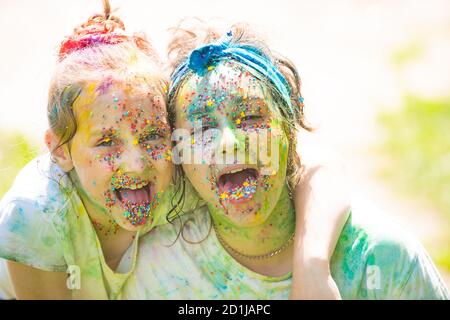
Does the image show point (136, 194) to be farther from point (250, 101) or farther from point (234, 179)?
point (250, 101)

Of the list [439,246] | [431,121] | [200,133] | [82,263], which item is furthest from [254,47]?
[431,121]

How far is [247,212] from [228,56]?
610mm

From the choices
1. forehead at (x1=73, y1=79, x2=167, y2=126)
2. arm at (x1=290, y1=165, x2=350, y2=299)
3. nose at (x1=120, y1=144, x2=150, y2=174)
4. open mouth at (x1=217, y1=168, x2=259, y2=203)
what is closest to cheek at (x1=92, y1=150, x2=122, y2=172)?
nose at (x1=120, y1=144, x2=150, y2=174)

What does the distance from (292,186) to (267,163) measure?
1.02ft

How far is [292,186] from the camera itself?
9.46ft

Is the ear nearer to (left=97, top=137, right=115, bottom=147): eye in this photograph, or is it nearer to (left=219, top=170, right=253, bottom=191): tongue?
(left=97, top=137, right=115, bottom=147): eye

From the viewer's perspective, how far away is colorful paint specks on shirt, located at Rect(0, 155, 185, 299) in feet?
8.96

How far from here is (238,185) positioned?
2629mm

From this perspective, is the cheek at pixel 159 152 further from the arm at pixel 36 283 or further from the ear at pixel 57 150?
the arm at pixel 36 283

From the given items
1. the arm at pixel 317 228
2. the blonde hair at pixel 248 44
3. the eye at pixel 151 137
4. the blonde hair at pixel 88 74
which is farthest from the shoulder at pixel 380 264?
the blonde hair at pixel 88 74

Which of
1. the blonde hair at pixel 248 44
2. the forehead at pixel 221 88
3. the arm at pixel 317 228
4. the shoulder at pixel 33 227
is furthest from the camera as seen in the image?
the blonde hair at pixel 248 44

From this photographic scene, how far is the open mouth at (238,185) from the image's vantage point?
2576 mm

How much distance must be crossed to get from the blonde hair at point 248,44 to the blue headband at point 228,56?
0.04 meters

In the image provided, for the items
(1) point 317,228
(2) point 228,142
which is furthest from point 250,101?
(1) point 317,228
